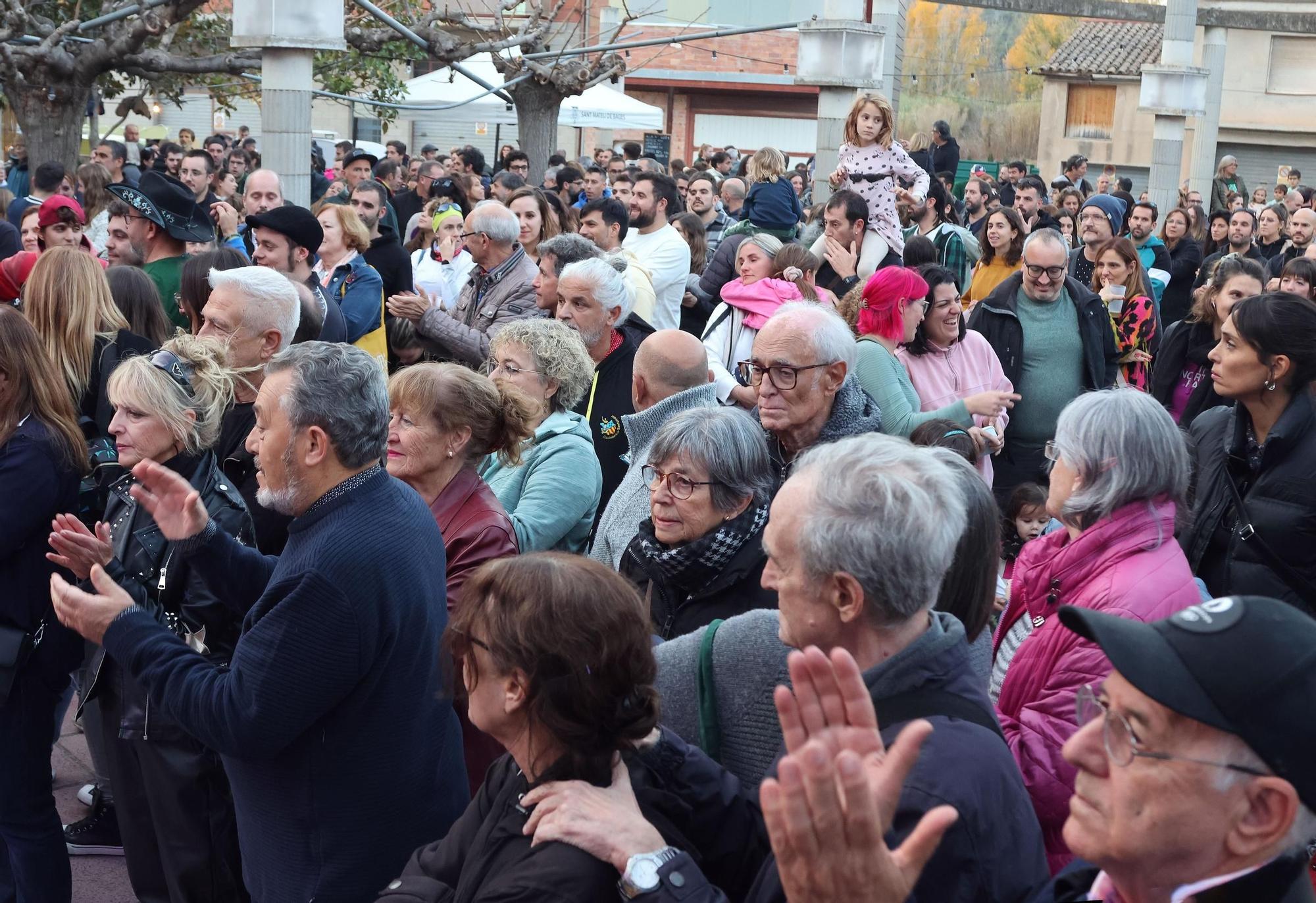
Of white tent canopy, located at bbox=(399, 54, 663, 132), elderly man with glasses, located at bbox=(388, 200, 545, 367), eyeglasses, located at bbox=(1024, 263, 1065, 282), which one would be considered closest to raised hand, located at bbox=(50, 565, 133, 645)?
elderly man with glasses, located at bbox=(388, 200, 545, 367)

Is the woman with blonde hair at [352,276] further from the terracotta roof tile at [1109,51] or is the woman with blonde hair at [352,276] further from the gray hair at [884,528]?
the terracotta roof tile at [1109,51]

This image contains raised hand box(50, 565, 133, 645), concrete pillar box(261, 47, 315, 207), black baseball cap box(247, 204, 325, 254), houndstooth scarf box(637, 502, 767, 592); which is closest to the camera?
raised hand box(50, 565, 133, 645)

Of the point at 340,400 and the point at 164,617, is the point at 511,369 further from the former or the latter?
the point at 340,400

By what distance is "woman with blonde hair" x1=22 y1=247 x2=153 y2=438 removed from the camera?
495 centimetres

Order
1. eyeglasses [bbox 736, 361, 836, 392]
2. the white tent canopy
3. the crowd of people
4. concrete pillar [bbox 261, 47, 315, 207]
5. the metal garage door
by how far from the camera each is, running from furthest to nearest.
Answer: the metal garage door → the white tent canopy → concrete pillar [bbox 261, 47, 315, 207] → eyeglasses [bbox 736, 361, 836, 392] → the crowd of people

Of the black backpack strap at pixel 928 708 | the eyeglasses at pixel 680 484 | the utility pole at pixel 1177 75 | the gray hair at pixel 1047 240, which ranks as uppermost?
the utility pole at pixel 1177 75

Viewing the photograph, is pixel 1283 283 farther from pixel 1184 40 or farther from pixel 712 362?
pixel 1184 40

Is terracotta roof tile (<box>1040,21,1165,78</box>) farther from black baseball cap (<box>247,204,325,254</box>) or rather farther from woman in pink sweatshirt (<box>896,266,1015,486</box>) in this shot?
black baseball cap (<box>247,204,325,254</box>)

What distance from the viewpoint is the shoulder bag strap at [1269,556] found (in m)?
4.30

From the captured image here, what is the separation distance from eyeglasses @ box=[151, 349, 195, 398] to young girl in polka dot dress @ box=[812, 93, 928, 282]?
494 cm

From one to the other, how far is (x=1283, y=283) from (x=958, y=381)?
99.1 inches

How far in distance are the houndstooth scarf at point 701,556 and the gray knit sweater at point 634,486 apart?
0.36 m

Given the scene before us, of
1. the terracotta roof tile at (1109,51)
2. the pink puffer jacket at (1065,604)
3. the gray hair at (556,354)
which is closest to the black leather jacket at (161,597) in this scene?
the gray hair at (556,354)

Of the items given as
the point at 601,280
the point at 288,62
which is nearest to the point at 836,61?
the point at 288,62
